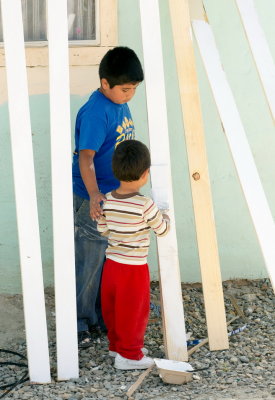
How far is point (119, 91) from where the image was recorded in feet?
12.6

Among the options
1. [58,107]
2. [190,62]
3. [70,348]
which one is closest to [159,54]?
[190,62]

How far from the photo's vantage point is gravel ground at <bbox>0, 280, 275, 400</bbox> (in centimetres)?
344

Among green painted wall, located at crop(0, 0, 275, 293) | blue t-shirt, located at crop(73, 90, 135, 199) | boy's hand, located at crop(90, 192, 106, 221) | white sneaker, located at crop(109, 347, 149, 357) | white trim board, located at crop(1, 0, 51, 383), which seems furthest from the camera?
green painted wall, located at crop(0, 0, 275, 293)

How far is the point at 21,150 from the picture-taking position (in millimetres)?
3453

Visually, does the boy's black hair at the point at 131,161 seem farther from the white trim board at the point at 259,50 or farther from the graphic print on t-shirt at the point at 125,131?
the white trim board at the point at 259,50

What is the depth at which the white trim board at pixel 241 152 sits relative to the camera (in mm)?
3764

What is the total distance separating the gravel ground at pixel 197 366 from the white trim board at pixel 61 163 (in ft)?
0.97

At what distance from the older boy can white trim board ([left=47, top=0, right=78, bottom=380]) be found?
245 mm

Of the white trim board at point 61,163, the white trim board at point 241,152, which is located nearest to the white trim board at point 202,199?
the white trim board at point 241,152

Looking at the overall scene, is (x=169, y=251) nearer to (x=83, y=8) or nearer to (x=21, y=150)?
(x=21, y=150)

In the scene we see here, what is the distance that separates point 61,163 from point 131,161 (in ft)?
1.10

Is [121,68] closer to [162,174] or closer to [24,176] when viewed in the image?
[162,174]

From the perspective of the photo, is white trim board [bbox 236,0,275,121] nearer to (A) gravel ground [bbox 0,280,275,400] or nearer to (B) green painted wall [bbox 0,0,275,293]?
(B) green painted wall [bbox 0,0,275,293]

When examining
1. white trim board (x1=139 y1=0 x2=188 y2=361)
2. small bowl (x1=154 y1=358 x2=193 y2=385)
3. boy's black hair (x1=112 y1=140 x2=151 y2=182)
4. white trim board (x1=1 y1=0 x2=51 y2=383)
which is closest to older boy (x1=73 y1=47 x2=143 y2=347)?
white trim board (x1=139 y1=0 x2=188 y2=361)
